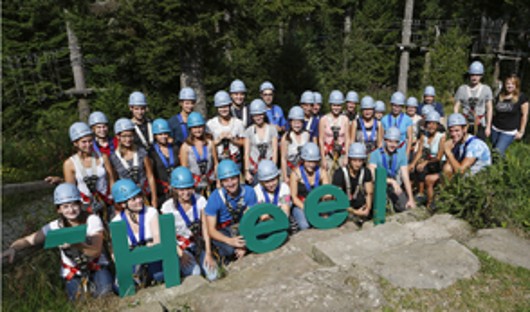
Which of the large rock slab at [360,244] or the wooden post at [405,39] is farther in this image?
the wooden post at [405,39]

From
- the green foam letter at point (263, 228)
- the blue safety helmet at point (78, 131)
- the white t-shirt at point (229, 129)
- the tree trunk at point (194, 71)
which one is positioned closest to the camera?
the green foam letter at point (263, 228)

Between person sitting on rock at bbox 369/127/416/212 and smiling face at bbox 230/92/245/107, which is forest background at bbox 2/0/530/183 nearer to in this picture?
smiling face at bbox 230/92/245/107

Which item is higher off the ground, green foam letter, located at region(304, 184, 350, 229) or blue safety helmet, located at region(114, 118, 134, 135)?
blue safety helmet, located at region(114, 118, 134, 135)

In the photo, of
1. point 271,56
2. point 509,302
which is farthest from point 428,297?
point 271,56

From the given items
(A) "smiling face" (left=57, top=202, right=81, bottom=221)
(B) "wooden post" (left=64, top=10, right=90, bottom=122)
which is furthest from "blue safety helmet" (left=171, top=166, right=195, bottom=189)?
(B) "wooden post" (left=64, top=10, right=90, bottom=122)

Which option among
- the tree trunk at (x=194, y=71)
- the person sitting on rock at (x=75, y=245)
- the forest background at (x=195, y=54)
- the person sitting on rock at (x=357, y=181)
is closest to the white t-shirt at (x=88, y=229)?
the person sitting on rock at (x=75, y=245)

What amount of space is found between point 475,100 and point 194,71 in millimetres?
7172

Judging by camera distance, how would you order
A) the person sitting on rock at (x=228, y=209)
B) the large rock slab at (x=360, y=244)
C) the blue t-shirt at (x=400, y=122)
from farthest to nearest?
the blue t-shirt at (x=400, y=122) < the person sitting on rock at (x=228, y=209) < the large rock slab at (x=360, y=244)

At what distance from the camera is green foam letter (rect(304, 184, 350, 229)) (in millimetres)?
4895

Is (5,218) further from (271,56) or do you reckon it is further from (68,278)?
(271,56)

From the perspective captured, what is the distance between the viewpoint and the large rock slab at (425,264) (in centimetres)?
351

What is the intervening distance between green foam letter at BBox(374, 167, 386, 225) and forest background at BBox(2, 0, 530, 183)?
6062mm

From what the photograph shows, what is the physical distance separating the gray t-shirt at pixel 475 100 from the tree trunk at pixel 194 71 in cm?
679

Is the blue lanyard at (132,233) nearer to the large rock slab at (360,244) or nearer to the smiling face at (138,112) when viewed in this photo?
the large rock slab at (360,244)
